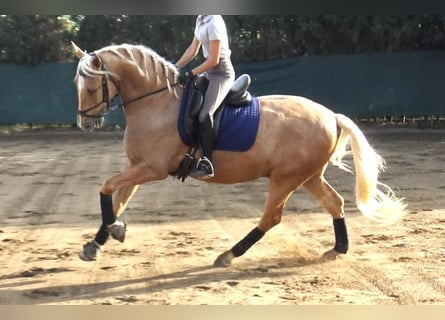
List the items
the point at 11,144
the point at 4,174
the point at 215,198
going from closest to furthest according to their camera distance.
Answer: the point at 215,198 → the point at 4,174 → the point at 11,144

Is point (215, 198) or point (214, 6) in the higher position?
point (214, 6)

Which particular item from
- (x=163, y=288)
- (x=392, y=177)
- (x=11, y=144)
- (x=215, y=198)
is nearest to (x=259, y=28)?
(x=11, y=144)

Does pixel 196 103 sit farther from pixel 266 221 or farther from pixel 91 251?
pixel 91 251

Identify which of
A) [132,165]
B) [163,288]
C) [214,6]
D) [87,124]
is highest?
[214,6]

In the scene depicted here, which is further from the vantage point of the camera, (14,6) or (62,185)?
(62,185)

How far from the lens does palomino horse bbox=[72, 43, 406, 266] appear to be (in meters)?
4.86

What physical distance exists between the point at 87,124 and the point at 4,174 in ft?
19.3

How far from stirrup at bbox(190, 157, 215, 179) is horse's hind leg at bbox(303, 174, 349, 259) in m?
0.81

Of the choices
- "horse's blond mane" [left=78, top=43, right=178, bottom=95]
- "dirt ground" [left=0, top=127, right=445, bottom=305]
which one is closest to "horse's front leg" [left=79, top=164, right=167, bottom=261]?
"dirt ground" [left=0, top=127, right=445, bottom=305]

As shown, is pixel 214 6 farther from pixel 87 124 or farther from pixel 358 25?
pixel 358 25

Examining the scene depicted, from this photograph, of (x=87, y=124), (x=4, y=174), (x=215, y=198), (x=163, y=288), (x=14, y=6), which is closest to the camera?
(x=14, y=6)

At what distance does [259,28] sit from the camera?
50.2 ft

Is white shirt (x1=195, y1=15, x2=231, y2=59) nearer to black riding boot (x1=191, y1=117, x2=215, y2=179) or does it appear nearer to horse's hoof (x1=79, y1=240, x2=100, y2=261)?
black riding boot (x1=191, y1=117, x2=215, y2=179)

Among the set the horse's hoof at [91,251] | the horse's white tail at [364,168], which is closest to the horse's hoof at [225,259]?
the horse's hoof at [91,251]
